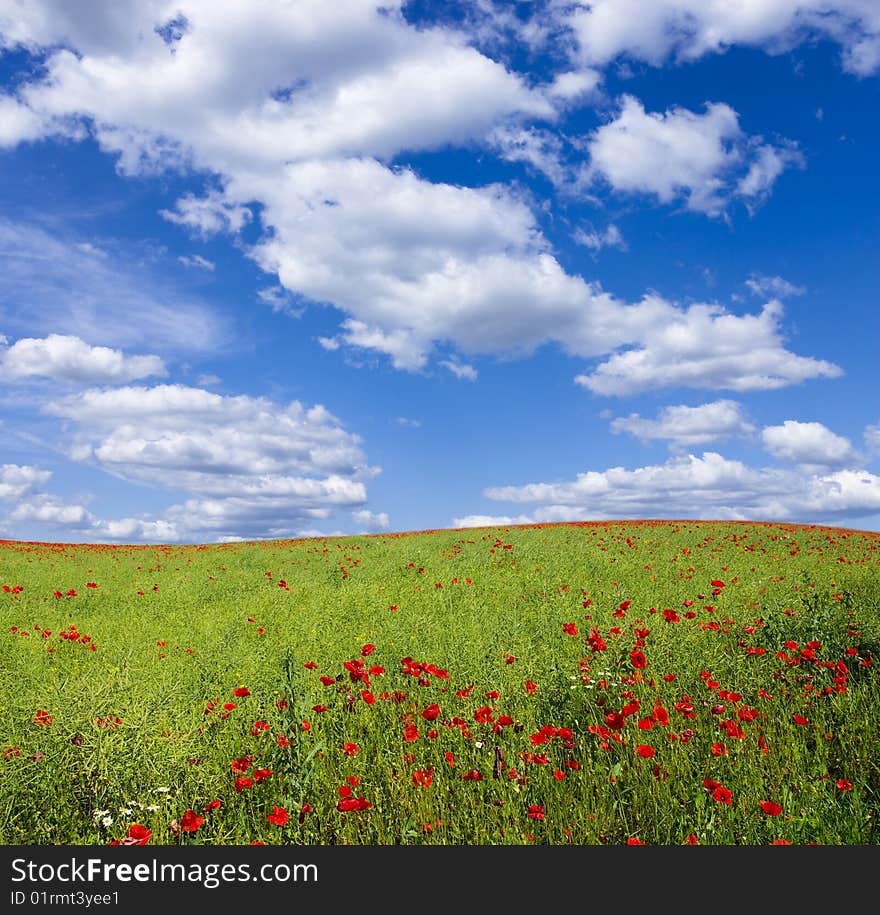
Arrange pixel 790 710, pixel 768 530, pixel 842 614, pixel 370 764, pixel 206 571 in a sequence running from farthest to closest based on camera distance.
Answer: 1. pixel 768 530
2. pixel 206 571
3. pixel 842 614
4. pixel 790 710
5. pixel 370 764

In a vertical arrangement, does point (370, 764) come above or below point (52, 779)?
below

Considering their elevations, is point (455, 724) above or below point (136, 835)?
below

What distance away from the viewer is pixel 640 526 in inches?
1104

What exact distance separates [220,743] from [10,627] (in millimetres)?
8868

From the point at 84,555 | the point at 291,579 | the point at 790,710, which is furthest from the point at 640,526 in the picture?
the point at 84,555

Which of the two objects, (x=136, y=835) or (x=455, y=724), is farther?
(x=455, y=724)

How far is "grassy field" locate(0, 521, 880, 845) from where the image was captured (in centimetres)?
407

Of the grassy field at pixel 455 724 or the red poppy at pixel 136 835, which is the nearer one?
the red poppy at pixel 136 835

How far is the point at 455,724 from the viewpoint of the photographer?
538cm

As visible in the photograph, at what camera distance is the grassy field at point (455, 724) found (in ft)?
13.3

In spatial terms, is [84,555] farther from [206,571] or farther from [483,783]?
[483,783]

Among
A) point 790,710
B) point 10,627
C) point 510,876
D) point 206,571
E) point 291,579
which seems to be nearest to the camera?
point 510,876

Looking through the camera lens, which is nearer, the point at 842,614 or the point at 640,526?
the point at 842,614

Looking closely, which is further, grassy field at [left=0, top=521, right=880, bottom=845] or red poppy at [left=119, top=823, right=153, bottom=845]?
grassy field at [left=0, top=521, right=880, bottom=845]
